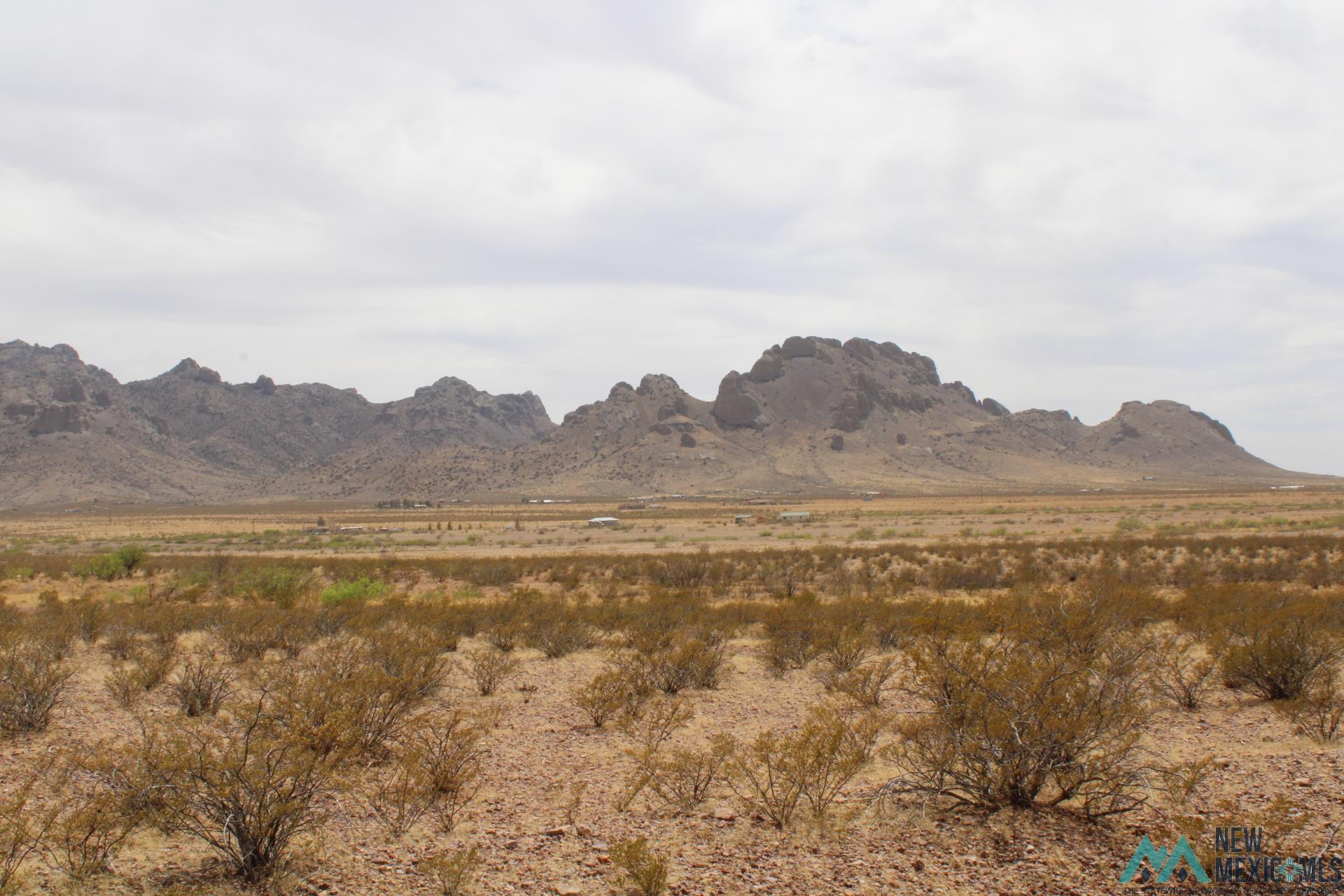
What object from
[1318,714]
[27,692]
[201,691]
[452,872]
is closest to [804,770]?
[452,872]

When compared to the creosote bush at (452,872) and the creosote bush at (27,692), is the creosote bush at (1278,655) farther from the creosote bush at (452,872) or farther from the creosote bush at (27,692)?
the creosote bush at (27,692)

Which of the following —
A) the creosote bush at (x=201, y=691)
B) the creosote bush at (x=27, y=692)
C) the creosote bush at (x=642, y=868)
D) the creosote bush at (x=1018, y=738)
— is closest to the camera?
the creosote bush at (x=642, y=868)

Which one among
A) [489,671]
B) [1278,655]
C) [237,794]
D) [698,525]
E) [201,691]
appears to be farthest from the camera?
[698,525]

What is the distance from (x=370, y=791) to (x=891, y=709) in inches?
255

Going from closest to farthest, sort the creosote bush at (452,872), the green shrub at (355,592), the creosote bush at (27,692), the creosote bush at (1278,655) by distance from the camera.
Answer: the creosote bush at (452,872)
the creosote bush at (27,692)
the creosote bush at (1278,655)
the green shrub at (355,592)

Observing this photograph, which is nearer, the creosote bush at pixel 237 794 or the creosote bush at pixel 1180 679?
the creosote bush at pixel 237 794

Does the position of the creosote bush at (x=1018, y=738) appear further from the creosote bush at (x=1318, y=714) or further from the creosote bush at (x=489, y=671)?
the creosote bush at (x=489, y=671)

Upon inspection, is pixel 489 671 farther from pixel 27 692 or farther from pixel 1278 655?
pixel 1278 655

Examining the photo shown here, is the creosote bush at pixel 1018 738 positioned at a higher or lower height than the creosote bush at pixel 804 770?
higher

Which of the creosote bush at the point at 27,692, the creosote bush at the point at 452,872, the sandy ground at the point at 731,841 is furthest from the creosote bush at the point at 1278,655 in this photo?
the creosote bush at the point at 27,692

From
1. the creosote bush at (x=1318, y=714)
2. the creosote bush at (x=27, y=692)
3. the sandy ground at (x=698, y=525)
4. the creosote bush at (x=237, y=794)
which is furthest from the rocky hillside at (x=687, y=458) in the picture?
the creosote bush at (x=237, y=794)

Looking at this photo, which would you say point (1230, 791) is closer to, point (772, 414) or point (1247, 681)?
point (1247, 681)

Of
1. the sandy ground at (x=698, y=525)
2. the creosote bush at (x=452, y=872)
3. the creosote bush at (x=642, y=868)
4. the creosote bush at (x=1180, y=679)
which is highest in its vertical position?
the creosote bush at (x=1180, y=679)

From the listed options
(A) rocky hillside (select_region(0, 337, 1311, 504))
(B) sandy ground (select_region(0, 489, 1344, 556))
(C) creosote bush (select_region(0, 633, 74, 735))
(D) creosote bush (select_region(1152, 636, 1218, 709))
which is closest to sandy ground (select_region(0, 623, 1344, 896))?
(C) creosote bush (select_region(0, 633, 74, 735))
